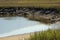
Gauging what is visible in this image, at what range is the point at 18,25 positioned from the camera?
6773 millimetres

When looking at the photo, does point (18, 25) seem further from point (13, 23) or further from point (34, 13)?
point (34, 13)

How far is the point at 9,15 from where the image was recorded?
7199 mm

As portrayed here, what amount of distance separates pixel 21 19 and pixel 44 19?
0.77 meters

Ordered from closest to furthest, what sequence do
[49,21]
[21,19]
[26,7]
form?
[49,21] → [21,19] → [26,7]

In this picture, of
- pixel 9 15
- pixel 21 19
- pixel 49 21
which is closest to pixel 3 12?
pixel 9 15

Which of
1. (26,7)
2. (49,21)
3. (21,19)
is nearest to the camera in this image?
(49,21)

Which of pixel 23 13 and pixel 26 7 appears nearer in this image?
pixel 23 13
